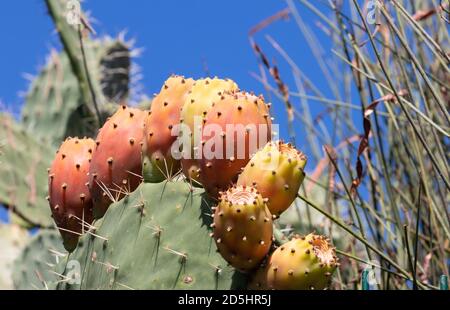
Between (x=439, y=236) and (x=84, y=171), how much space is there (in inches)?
27.0

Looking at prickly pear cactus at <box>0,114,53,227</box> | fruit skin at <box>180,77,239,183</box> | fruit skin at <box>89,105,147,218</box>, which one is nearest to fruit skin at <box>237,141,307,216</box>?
fruit skin at <box>180,77,239,183</box>

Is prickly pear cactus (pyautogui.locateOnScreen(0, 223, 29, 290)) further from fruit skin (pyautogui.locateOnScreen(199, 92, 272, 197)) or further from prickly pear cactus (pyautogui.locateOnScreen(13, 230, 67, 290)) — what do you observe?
fruit skin (pyautogui.locateOnScreen(199, 92, 272, 197))

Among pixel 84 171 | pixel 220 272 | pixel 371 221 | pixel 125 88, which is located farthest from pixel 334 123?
pixel 125 88

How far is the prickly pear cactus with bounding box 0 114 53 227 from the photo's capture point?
3.40m

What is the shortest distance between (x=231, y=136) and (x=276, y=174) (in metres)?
0.10

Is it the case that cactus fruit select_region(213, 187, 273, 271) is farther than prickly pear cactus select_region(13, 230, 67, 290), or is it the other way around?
prickly pear cactus select_region(13, 230, 67, 290)

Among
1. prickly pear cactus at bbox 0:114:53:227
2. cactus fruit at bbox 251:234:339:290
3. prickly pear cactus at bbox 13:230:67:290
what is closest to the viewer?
cactus fruit at bbox 251:234:339:290

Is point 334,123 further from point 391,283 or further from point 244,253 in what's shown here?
point 244,253

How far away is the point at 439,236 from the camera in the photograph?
6.51 ft

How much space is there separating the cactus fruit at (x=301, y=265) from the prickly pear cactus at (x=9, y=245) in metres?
2.12

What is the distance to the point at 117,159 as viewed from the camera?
5.67 ft

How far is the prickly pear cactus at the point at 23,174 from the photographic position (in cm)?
340

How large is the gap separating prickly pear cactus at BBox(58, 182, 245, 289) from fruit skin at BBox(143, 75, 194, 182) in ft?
0.14

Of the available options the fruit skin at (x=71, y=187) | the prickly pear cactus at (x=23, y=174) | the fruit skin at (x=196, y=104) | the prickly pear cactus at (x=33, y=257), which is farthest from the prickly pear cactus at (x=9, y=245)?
the fruit skin at (x=196, y=104)
